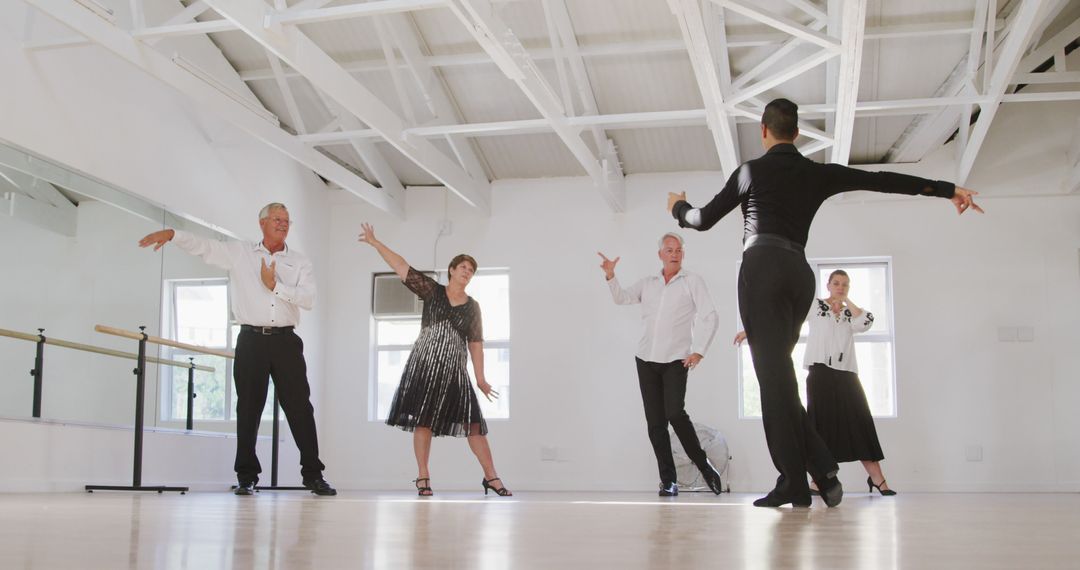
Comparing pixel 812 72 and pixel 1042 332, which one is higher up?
pixel 812 72

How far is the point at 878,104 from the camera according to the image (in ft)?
24.9

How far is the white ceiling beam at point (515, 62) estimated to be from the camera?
576 cm

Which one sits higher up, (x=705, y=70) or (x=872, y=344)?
(x=705, y=70)

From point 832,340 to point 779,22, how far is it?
206 cm

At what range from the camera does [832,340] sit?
673 centimetres

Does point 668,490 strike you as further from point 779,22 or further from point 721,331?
point 721,331

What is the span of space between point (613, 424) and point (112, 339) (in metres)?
4.52

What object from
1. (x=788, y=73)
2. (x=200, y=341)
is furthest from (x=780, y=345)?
(x=200, y=341)

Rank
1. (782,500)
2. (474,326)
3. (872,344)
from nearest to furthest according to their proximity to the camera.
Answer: (782,500) → (474,326) → (872,344)

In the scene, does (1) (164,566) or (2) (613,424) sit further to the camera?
(2) (613,424)

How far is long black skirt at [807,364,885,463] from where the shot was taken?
6652 millimetres

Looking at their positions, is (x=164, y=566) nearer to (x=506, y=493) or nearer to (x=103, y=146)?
(x=506, y=493)

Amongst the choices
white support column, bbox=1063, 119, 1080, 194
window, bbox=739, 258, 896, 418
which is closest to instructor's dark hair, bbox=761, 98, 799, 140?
window, bbox=739, 258, 896, 418

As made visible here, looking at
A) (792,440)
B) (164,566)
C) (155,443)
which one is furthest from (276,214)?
(164,566)
